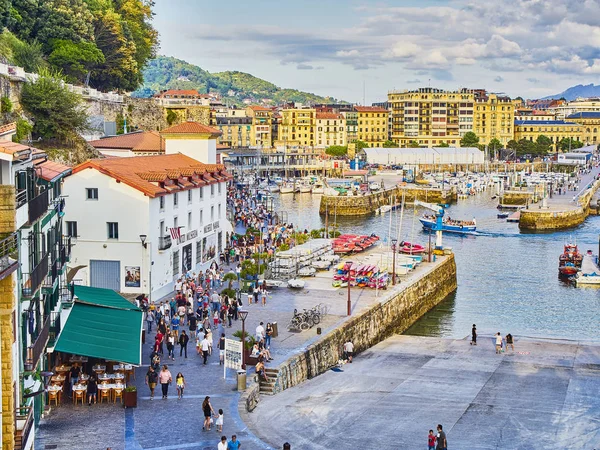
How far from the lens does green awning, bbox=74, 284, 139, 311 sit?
2985cm

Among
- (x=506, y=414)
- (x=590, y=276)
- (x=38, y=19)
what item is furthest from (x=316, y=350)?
(x=38, y=19)

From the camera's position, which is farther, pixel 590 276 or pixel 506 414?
pixel 590 276

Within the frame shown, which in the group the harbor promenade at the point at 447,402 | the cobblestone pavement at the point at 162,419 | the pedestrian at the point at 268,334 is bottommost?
the harbor promenade at the point at 447,402

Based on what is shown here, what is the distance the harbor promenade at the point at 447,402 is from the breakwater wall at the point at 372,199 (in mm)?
64224

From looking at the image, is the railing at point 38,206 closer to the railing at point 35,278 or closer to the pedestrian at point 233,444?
the railing at point 35,278

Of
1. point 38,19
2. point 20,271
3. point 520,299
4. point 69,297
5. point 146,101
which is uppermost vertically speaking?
point 38,19

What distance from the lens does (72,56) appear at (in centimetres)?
8188

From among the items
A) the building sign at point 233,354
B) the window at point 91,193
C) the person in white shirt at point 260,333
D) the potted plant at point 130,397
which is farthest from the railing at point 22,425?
the window at point 91,193

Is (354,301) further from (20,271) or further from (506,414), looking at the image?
(20,271)

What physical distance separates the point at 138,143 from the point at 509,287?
1030 inches

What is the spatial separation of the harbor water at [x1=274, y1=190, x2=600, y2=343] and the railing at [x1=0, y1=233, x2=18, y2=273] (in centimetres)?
3063

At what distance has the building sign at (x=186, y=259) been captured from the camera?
44.6 metres

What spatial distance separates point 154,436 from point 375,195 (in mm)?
100067

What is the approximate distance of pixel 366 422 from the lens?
27562 mm
